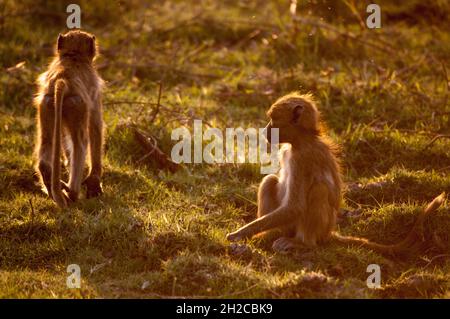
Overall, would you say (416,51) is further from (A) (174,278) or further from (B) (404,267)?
(A) (174,278)

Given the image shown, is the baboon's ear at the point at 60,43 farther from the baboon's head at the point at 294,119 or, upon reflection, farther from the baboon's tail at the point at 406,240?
the baboon's tail at the point at 406,240

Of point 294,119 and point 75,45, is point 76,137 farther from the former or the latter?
point 294,119

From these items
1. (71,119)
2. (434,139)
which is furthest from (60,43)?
(434,139)

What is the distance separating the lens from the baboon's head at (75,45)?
643 cm

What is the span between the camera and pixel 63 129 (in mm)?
6066

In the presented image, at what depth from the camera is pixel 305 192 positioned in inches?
219

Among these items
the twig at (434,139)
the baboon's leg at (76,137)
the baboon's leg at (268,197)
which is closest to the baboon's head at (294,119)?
the baboon's leg at (268,197)

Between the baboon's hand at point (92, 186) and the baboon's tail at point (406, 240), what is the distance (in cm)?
197

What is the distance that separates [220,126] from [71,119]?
7.43 ft

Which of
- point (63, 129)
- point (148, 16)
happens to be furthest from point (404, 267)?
point (148, 16)

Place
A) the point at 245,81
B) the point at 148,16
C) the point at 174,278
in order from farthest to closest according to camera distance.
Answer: the point at 148,16 → the point at 245,81 → the point at 174,278

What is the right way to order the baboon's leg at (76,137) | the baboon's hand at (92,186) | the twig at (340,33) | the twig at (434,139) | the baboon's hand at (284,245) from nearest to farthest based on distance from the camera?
the baboon's hand at (284,245)
the baboon's leg at (76,137)
the baboon's hand at (92,186)
the twig at (434,139)
the twig at (340,33)

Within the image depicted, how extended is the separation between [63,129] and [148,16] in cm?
569

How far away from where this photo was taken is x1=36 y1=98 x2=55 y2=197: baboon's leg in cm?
597
